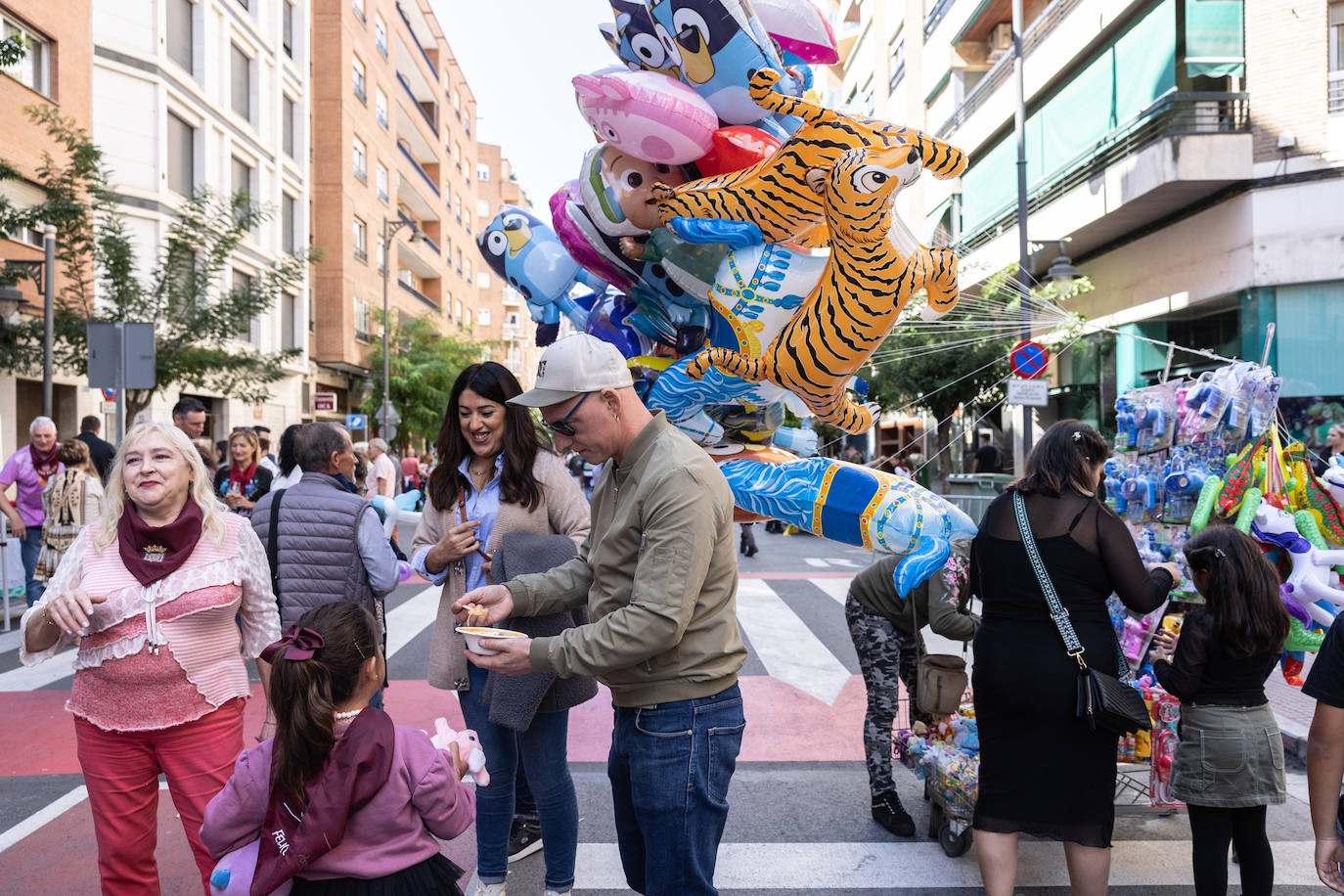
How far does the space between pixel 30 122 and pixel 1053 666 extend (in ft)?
56.5

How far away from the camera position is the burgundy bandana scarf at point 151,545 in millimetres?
2807

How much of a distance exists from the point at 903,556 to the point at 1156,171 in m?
12.4

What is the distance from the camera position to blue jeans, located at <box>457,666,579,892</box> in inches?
122

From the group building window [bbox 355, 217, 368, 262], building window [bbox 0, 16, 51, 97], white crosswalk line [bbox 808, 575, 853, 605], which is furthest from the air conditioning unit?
building window [bbox 355, 217, 368, 262]

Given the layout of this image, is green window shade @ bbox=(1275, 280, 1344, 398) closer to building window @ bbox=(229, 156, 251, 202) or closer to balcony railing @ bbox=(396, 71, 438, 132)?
building window @ bbox=(229, 156, 251, 202)

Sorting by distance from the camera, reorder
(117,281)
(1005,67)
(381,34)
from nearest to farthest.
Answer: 1. (117,281)
2. (1005,67)
3. (381,34)

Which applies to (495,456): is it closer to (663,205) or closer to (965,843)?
(663,205)

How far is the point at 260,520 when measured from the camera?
3773 mm

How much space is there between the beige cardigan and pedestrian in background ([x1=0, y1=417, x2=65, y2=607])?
7.10 metres

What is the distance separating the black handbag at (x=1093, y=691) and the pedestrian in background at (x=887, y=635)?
1.10m

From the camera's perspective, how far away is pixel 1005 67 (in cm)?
1920

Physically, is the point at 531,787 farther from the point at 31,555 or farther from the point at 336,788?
the point at 31,555

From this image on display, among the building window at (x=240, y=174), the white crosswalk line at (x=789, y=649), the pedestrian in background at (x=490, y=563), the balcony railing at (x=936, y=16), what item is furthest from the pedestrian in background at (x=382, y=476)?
the balcony railing at (x=936, y=16)

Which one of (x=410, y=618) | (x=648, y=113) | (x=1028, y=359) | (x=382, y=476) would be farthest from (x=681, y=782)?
(x=382, y=476)
